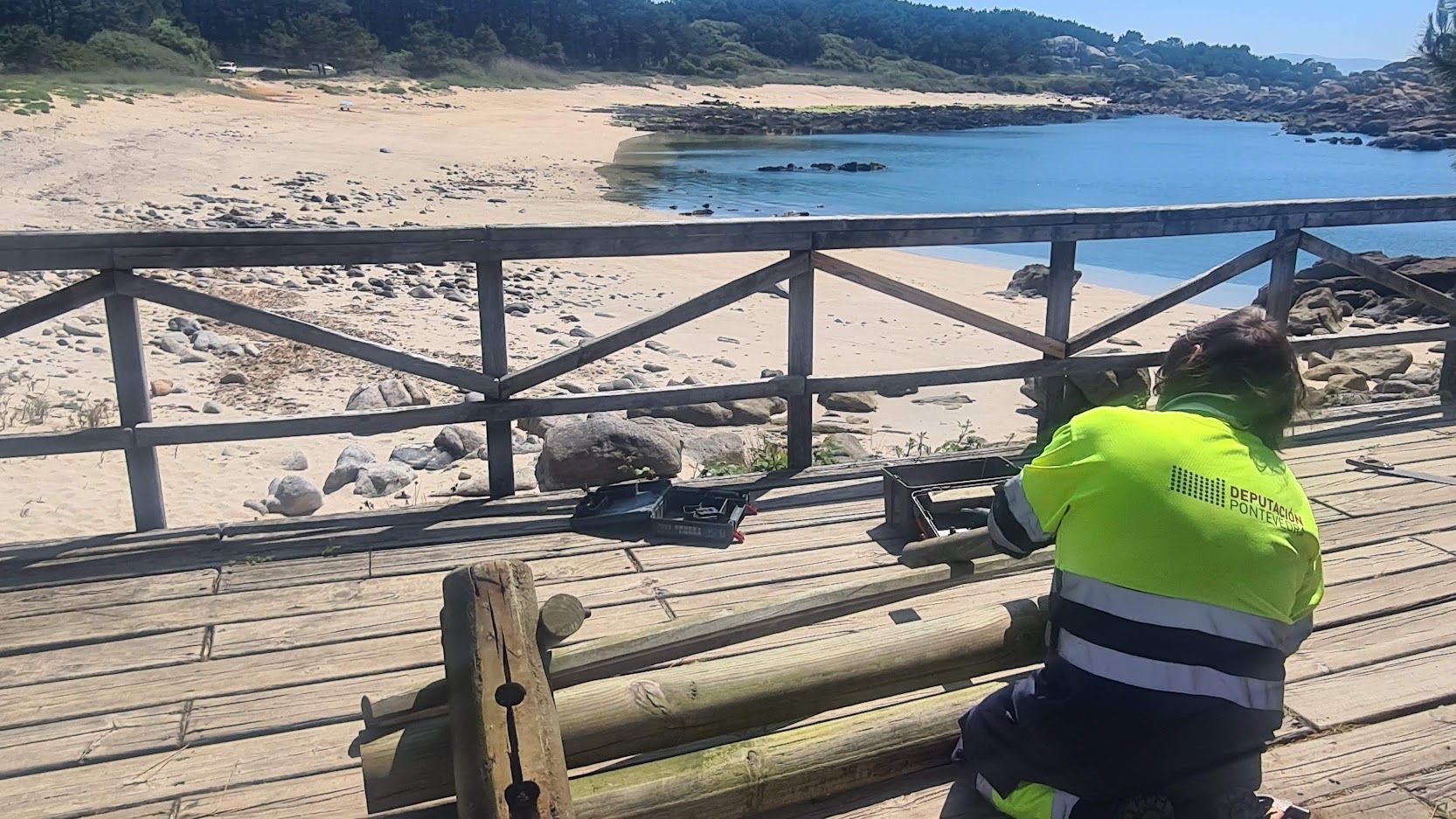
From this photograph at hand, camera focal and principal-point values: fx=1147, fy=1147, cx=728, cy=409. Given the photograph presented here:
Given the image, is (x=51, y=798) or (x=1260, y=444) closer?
(x=1260, y=444)

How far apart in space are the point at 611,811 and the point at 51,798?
4.86 ft

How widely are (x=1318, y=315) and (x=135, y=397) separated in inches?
543

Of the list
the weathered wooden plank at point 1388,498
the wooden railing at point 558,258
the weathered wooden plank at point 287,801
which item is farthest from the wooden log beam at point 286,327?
the weathered wooden plank at point 1388,498

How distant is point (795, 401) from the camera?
5602mm

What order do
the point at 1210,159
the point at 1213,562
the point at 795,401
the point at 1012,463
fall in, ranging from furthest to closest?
the point at 1210,159
the point at 795,401
the point at 1012,463
the point at 1213,562

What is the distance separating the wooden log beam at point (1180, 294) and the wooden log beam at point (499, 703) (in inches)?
154

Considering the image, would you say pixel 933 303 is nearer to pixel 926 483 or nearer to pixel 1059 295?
pixel 1059 295

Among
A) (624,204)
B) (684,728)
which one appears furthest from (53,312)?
(624,204)

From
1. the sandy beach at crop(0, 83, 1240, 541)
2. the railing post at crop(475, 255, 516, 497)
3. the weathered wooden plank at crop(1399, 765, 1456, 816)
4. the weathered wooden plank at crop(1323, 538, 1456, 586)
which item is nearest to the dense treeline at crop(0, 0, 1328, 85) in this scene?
the sandy beach at crop(0, 83, 1240, 541)

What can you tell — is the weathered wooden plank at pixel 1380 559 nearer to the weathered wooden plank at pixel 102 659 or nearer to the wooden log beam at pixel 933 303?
the wooden log beam at pixel 933 303

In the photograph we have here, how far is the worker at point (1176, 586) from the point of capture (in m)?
2.31

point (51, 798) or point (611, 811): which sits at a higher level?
point (611, 811)

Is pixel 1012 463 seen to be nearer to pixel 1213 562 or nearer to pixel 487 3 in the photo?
pixel 1213 562

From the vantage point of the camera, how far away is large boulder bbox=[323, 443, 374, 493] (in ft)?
23.8
